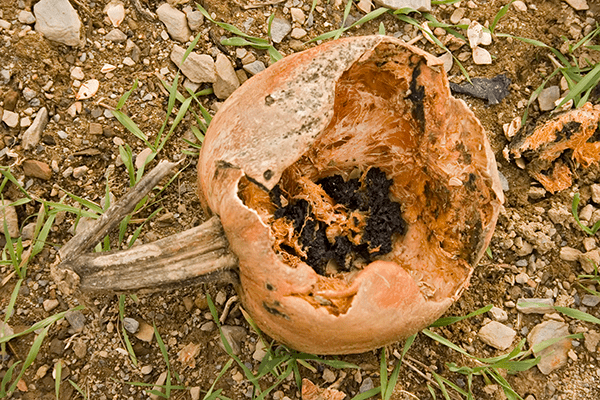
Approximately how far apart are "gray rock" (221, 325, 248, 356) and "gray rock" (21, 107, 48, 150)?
4.84ft

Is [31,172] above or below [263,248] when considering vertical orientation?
below

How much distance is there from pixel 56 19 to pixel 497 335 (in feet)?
9.89

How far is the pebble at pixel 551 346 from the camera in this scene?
9.94 feet

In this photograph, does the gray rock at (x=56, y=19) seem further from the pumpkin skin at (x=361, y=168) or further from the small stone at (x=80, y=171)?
the pumpkin skin at (x=361, y=168)

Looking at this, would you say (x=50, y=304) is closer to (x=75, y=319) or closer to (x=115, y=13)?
(x=75, y=319)

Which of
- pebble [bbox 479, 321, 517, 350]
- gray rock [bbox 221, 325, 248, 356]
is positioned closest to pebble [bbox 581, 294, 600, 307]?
pebble [bbox 479, 321, 517, 350]

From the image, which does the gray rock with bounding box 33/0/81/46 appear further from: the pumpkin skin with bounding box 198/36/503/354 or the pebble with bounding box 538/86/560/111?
the pebble with bounding box 538/86/560/111

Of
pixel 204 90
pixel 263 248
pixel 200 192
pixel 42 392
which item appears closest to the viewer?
pixel 263 248

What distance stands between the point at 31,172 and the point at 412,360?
7.71 feet

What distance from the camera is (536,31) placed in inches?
130

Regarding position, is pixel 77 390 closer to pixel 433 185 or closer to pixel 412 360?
pixel 412 360

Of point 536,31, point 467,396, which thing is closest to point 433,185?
point 467,396

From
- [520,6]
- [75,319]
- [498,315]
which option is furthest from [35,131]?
Result: [520,6]

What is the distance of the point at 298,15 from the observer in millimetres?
3271
